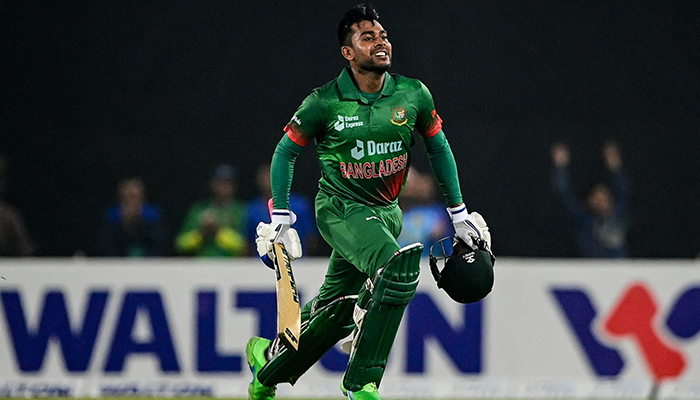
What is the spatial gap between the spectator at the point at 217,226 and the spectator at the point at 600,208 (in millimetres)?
2988

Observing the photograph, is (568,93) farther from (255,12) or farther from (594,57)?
(255,12)

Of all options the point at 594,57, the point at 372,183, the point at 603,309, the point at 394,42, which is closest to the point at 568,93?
the point at 594,57

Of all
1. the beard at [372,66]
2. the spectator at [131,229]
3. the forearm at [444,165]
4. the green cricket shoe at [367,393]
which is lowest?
the spectator at [131,229]

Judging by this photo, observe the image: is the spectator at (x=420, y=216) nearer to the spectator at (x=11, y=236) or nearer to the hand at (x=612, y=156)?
the hand at (x=612, y=156)

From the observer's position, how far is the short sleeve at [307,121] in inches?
223

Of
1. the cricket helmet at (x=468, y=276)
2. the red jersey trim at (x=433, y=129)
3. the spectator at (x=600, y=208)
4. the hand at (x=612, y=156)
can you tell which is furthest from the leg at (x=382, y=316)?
the hand at (x=612, y=156)

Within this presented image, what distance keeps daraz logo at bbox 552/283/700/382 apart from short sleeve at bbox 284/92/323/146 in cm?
345

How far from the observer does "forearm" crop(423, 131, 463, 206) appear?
19.4ft

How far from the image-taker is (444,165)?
233 inches

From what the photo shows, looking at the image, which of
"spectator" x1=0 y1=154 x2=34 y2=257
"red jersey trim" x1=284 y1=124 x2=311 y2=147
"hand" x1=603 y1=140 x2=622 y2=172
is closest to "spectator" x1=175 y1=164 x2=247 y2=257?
"spectator" x1=0 y1=154 x2=34 y2=257

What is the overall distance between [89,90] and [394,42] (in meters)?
2.94

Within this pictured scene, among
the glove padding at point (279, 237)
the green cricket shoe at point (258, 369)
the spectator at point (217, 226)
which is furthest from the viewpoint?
the spectator at point (217, 226)

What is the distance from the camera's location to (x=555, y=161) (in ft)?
34.6

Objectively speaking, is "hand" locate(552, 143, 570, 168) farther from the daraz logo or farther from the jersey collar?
the jersey collar
